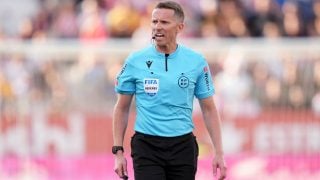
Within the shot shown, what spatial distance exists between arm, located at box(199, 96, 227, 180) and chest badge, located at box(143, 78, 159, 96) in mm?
488

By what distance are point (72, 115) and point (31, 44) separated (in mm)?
1275

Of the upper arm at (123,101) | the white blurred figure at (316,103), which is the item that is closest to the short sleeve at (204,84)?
the upper arm at (123,101)

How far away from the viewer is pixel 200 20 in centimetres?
1806

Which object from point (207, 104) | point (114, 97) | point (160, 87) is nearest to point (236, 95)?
point (114, 97)

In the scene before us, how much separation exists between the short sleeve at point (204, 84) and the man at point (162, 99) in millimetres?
72

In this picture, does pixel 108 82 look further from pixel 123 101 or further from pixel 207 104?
pixel 123 101

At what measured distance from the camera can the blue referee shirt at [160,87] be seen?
8461 mm

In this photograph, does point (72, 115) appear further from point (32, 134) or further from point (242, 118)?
point (242, 118)

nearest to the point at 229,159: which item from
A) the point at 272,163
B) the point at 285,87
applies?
the point at 272,163

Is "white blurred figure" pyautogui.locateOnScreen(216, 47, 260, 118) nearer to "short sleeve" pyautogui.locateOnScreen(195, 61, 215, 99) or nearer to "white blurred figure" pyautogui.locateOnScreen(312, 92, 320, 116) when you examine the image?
"white blurred figure" pyautogui.locateOnScreen(312, 92, 320, 116)

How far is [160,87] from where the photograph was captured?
8438 mm

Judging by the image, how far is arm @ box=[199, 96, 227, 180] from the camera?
871 cm

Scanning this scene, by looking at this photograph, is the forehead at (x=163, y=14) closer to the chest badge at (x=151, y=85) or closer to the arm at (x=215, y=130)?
the chest badge at (x=151, y=85)

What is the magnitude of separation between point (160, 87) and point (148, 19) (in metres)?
9.08
